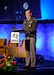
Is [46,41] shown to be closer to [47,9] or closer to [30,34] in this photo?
[47,9]

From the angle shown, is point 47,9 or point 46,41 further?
point 46,41

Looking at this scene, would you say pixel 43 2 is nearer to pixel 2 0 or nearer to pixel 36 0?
pixel 36 0

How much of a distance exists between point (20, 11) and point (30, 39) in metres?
2.34

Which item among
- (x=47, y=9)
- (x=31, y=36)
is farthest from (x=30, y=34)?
(x=47, y=9)

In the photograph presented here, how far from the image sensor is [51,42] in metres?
7.95

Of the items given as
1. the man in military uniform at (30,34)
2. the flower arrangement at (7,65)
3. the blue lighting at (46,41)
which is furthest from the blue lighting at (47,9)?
the flower arrangement at (7,65)

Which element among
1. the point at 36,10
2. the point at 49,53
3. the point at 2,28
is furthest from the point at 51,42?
the point at 2,28

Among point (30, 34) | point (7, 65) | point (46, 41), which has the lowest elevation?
point (46, 41)

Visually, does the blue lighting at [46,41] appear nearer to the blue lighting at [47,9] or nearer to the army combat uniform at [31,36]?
the blue lighting at [47,9]

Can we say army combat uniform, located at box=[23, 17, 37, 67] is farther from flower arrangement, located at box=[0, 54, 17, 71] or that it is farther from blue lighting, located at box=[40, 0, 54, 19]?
flower arrangement, located at box=[0, 54, 17, 71]

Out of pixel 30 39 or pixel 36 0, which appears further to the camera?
pixel 36 0

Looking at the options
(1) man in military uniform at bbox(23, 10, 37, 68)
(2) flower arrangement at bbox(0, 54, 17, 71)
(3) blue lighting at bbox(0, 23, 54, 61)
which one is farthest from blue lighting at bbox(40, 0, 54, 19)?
(2) flower arrangement at bbox(0, 54, 17, 71)

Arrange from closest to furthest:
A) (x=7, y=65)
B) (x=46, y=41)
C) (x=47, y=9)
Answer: (x=7, y=65) → (x=47, y=9) → (x=46, y=41)

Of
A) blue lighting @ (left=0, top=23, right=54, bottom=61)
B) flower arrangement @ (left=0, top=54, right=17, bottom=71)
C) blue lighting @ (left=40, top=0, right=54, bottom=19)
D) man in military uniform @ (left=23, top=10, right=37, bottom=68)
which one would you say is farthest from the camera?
blue lighting @ (left=0, top=23, right=54, bottom=61)
